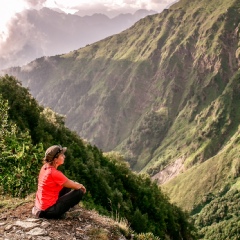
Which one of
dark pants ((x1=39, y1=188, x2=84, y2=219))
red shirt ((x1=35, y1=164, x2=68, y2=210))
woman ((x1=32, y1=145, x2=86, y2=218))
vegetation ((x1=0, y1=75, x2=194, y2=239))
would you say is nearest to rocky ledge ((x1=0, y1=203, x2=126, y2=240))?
dark pants ((x1=39, y1=188, x2=84, y2=219))

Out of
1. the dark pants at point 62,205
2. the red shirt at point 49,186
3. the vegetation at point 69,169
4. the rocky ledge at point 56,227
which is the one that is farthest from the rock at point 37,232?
the vegetation at point 69,169

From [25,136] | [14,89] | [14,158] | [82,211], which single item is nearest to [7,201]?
[14,158]

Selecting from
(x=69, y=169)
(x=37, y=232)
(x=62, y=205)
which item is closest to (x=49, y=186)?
(x=62, y=205)

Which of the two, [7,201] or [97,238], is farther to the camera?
[7,201]

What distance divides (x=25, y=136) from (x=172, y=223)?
200ft

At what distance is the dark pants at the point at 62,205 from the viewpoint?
14188mm

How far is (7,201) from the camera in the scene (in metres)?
16.4

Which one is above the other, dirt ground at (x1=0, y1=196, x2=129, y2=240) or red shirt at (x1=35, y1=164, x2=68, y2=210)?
red shirt at (x1=35, y1=164, x2=68, y2=210)

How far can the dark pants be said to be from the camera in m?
14.2

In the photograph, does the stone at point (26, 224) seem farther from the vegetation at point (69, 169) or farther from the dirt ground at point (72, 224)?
the vegetation at point (69, 169)

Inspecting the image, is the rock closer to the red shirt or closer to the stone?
the stone

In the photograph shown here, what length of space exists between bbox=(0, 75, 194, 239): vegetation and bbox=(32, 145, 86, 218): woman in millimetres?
3398

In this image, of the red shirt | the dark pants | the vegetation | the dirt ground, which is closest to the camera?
the dirt ground

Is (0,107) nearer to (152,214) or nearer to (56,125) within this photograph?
(56,125)
